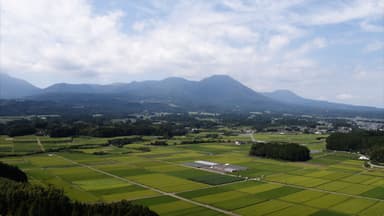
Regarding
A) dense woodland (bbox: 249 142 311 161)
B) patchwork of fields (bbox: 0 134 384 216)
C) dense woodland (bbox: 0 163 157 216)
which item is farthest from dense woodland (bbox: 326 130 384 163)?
dense woodland (bbox: 0 163 157 216)

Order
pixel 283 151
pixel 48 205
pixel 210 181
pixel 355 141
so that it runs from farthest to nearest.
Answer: pixel 355 141, pixel 283 151, pixel 210 181, pixel 48 205

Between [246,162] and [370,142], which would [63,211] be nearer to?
[246,162]

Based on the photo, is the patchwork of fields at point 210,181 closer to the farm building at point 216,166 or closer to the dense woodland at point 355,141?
the farm building at point 216,166

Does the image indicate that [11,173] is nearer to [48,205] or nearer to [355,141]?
[48,205]

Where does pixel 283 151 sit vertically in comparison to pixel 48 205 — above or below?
below

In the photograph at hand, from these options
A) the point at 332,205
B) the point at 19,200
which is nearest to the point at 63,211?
the point at 19,200

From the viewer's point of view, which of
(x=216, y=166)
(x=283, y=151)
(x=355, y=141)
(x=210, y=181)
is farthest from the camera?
(x=355, y=141)

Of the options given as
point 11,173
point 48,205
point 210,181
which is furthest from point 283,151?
point 48,205

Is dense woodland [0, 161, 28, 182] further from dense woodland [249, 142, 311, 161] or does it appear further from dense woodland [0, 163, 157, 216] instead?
dense woodland [249, 142, 311, 161]
